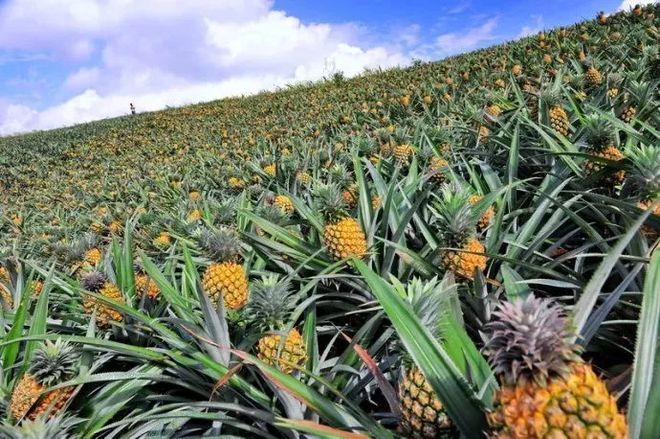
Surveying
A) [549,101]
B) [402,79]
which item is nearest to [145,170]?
[402,79]

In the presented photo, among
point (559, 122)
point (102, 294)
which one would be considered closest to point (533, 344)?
point (102, 294)

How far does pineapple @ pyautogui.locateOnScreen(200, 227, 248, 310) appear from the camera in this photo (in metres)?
1.74

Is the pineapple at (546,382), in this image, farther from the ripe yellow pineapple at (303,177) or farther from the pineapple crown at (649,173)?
the ripe yellow pineapple at (303,177)

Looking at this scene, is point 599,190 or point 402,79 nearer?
point 599,190

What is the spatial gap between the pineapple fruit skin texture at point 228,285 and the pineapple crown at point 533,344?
3.87 feet

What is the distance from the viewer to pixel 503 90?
4941 mm

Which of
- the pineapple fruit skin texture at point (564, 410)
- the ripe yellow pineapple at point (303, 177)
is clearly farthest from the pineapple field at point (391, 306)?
the ripe yellow pineapple at point (303, 177)

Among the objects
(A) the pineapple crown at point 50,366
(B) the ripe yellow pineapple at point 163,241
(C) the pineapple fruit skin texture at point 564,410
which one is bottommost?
(A) the pineapple crown at point 50,366

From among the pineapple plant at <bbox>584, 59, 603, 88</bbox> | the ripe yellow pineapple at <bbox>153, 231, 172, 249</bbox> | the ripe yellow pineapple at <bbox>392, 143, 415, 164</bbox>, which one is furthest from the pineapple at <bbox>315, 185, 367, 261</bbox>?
the pineapple plant at <bbox>584, 59, 603, 88</bbox>

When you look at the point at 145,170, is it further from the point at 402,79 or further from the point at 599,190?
the point at 599,190

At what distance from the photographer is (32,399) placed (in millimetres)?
1486

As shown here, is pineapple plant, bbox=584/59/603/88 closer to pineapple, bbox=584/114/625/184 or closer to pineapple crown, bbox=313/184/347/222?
pineapple, bbox=584/114/625/184

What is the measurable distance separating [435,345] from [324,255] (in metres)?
1.13

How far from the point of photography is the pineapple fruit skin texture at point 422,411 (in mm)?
1034
